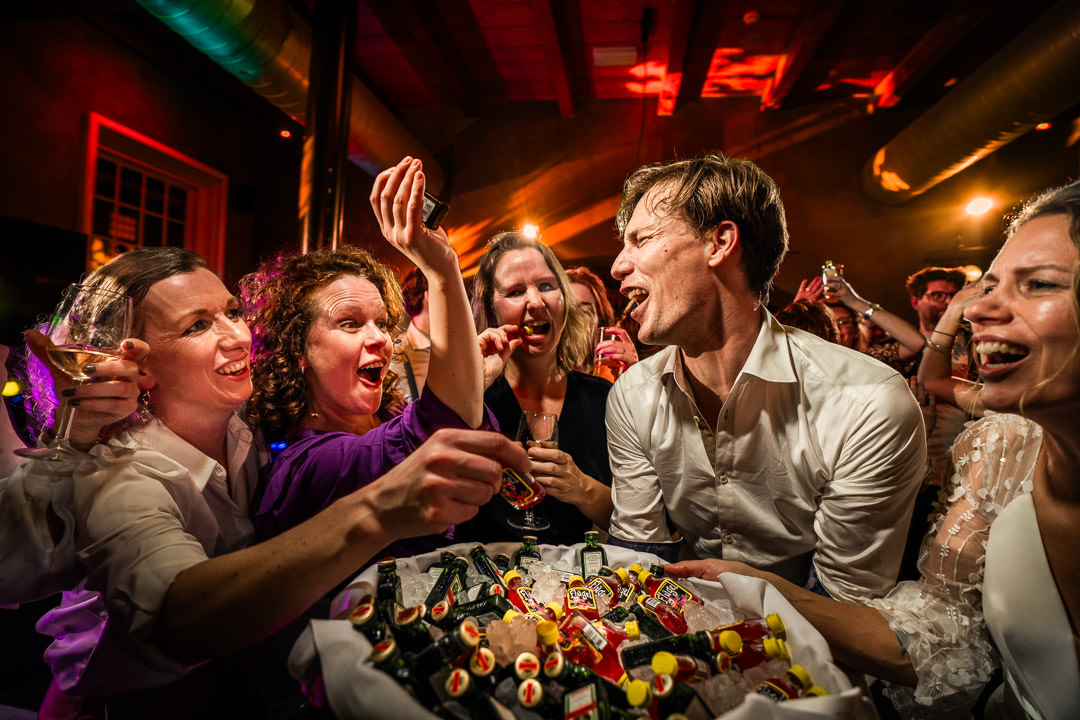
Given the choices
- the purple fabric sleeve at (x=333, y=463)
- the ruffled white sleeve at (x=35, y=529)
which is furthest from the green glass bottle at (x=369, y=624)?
the ruffled white sleeve at (x=35, y=529)

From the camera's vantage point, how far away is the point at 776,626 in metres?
1.10

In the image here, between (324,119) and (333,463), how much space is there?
3.05 m

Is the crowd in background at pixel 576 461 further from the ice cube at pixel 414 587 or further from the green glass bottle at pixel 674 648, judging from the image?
the green glass bottle at pixel 674 648

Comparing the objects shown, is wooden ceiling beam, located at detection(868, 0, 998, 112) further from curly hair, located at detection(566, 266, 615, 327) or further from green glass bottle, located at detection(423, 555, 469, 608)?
green glass bottle, located at detection(423, 555, 469, 608)

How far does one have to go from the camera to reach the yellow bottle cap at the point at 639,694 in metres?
0.90

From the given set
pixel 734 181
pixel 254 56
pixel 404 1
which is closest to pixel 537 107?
pixel 404 1

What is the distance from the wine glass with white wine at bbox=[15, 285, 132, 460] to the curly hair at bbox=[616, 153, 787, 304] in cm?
176

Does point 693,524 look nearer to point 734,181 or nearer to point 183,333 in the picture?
point 734,181

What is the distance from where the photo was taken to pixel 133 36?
4.60 metres

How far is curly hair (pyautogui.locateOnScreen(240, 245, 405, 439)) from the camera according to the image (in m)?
1.83

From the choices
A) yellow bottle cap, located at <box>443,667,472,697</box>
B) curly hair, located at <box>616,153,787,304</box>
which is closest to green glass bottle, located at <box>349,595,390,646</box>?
yellow bottle cap, located at <box>443,667,472,697</box>

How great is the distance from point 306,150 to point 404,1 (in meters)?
1.80

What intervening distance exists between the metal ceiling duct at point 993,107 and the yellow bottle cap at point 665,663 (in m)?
5.15

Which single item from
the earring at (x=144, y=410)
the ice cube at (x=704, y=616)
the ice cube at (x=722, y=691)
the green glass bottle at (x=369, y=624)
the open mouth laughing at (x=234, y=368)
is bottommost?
the ice cube at (x=722, y=691)
